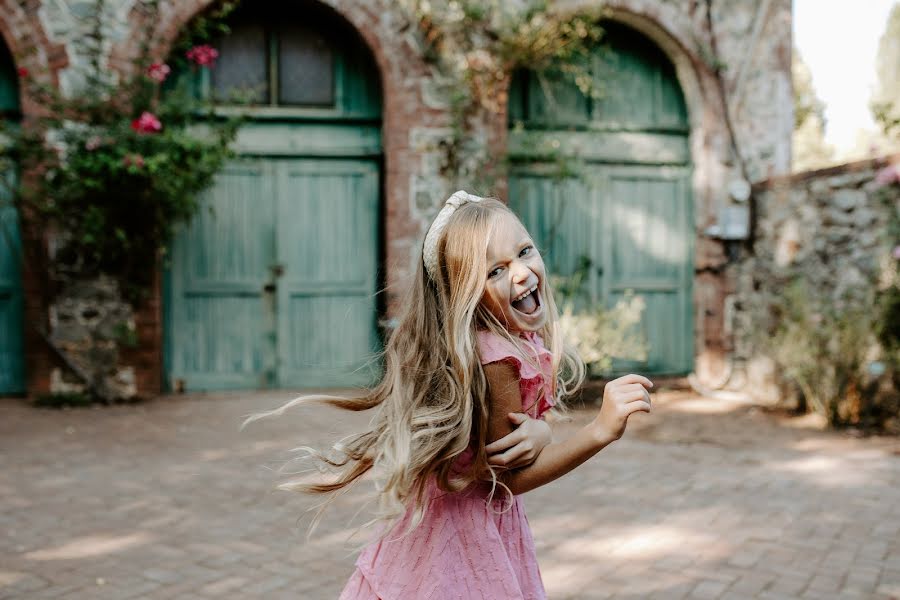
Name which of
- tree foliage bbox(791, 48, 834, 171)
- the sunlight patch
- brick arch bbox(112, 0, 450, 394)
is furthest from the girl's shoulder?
tree foliage bbox(791, 48, 834, 171)

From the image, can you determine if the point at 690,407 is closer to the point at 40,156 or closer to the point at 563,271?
the point at 563,271

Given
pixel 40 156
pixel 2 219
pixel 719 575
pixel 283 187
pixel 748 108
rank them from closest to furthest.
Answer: pixel 719 575
pixel 40 156
pixel 2 219
pixel 283 187
pixel 748 108

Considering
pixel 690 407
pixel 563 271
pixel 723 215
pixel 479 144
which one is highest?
pixel 479 144

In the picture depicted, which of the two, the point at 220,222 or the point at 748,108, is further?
the point at 748,108

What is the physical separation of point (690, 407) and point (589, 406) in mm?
1026

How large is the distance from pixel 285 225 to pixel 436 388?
248 inches

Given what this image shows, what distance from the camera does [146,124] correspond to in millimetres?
6395

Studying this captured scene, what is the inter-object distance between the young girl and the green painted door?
662 cm

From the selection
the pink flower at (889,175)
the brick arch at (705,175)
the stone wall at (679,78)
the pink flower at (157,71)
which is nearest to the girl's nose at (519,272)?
the stone wall at (679,78)

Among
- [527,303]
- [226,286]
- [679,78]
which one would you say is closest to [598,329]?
[679,78]

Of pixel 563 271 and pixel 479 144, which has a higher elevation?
pixel 479 144

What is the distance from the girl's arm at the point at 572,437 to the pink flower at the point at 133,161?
5.31 metres

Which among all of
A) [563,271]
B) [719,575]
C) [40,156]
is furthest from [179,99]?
[719,575]

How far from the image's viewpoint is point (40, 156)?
21.9ft
